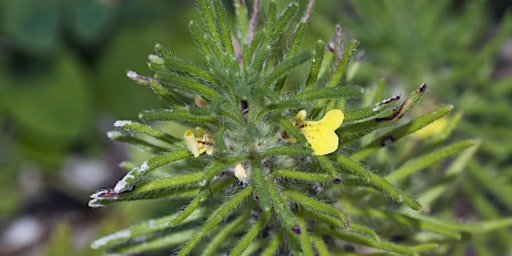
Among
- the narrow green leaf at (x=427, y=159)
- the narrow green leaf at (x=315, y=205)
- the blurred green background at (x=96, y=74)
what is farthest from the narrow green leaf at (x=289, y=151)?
the blurred green background at (x=96, y=74)

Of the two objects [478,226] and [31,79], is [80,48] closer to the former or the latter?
[31,79]

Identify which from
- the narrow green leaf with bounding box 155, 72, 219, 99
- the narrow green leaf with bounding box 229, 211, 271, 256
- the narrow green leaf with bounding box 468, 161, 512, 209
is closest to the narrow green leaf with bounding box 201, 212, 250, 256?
the narrow green leaf with bounding box 229, 211, 271, 256

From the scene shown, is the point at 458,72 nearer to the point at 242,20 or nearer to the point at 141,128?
the point at 242,20

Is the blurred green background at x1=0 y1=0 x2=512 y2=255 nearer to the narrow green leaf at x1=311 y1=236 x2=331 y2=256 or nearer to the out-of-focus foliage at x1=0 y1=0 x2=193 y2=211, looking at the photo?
the out-of-focus foliage at x1=0 y1=0 x2=193 y2=211

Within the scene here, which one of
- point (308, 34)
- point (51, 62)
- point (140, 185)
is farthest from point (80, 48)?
point (140, 185)

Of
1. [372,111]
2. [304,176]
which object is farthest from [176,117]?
[372,111]

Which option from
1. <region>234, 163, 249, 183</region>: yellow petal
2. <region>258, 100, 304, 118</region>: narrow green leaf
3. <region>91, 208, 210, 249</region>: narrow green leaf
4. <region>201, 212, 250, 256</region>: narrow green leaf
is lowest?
<region>201, 212, 250, 256</region>: narrow green leaf
